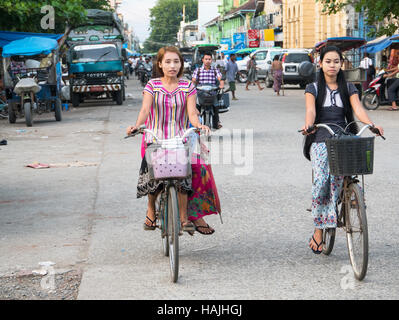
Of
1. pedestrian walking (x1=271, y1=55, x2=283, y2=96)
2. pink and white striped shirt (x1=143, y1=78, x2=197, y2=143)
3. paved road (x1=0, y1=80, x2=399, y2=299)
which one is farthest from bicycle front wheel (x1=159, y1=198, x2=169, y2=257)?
pedestrian walking (x1=271, y1=55, x2=283, y2=96)

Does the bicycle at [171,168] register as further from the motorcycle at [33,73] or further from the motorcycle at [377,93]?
the motorcycle at [377,93]

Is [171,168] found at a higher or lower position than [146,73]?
higher

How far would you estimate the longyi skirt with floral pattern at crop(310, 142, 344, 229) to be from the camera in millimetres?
5820

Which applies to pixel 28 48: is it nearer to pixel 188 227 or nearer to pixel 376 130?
pixel 188 227

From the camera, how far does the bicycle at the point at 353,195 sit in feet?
16.9

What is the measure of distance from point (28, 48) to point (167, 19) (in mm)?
152117

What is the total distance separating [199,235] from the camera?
273 inches

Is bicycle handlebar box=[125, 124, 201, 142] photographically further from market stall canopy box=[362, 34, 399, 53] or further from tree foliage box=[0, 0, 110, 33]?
market stall canopy box=[362, 34, 399, 53]

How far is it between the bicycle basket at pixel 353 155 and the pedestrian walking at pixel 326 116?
623 millimetres

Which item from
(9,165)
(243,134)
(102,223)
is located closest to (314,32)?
(243,134)

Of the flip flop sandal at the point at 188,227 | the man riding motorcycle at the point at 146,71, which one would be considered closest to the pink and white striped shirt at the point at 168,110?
the flip flop sandal at the point at 188,227

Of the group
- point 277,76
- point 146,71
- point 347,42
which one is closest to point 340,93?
point 277,76
